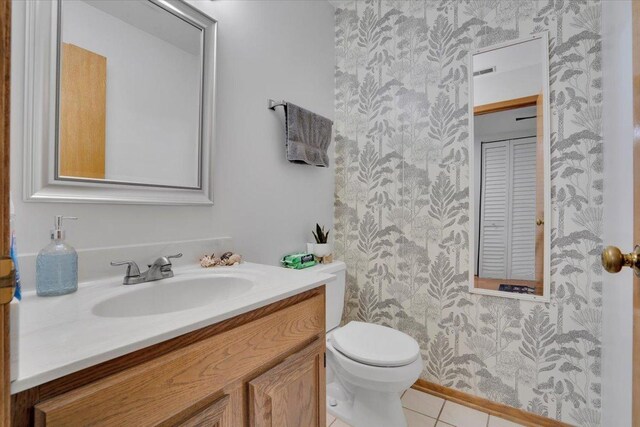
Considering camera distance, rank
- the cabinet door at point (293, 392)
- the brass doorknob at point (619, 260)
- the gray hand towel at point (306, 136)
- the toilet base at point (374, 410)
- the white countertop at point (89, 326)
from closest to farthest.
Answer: the white countertop at point (89, 326)
the brass doorknob at point (619, 260)
the cabinet door at point (293, 392)
the toilet base at point (374, 410)
the gray hand towel at point (306, 136)

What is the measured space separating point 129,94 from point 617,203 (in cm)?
184

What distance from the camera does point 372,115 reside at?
197cm

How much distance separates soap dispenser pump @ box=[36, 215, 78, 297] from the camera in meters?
0.78

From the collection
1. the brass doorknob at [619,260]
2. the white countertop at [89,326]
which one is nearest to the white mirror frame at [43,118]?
the white countertop at [89,326]

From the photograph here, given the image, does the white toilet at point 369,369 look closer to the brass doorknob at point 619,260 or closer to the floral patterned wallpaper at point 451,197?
the floral patterned wallpaper at point 451,197

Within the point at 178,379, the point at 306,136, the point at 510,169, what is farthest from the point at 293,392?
the point at 510,169

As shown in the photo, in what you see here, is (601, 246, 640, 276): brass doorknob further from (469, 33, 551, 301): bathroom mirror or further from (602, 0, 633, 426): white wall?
(469, 33, 551, 301): bathroom mirror

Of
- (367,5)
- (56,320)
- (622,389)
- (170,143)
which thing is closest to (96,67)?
(170,143)

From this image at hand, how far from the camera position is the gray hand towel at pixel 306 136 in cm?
161

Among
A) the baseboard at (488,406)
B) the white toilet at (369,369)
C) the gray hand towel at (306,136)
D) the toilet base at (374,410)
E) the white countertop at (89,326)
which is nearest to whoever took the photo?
the white countertop at (89,326)

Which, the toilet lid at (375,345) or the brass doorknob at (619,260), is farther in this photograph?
the toilet lid at (375,345)

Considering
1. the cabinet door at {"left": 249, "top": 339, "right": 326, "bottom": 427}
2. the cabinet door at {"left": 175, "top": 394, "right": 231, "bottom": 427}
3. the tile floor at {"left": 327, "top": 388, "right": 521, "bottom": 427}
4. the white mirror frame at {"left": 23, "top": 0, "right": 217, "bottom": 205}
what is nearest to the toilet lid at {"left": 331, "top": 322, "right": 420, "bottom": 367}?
the cabinet door at {"left": 249, "top": 339, "right": 326, "bottom": 427}

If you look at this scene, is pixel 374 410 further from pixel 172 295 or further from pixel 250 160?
pixel 250 160

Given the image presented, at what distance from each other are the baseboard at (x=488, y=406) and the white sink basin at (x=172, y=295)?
137cm
